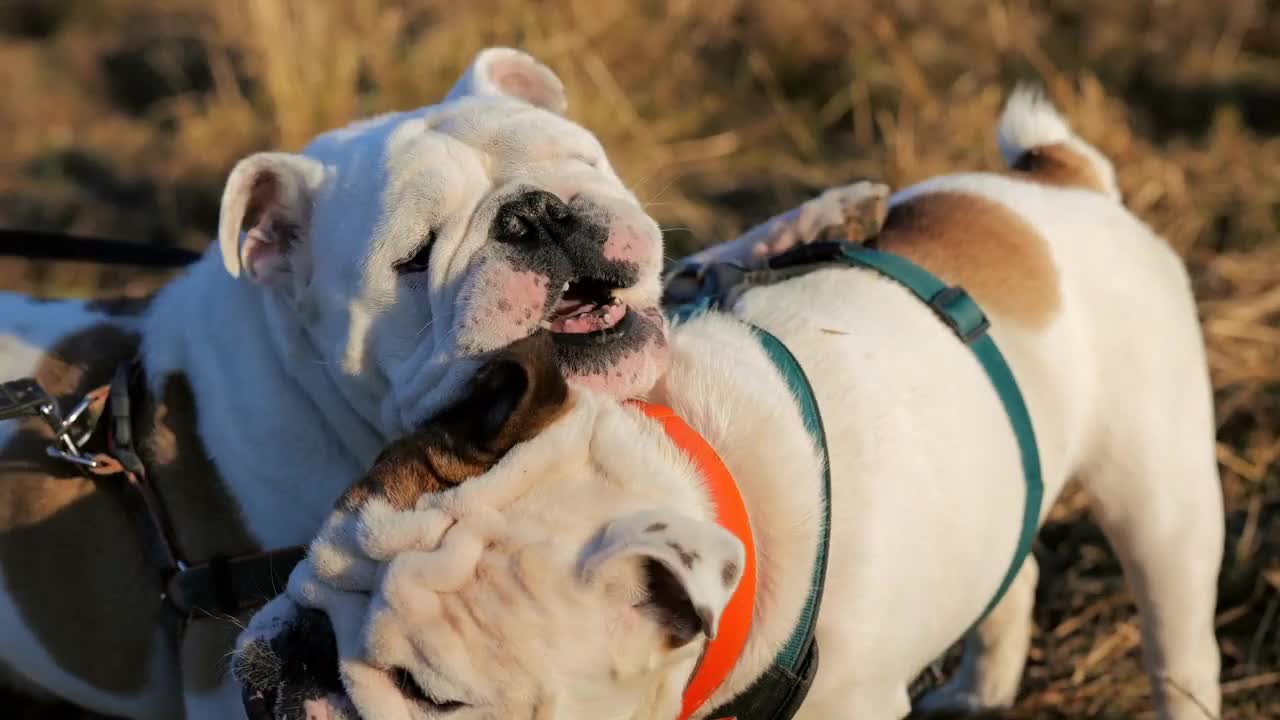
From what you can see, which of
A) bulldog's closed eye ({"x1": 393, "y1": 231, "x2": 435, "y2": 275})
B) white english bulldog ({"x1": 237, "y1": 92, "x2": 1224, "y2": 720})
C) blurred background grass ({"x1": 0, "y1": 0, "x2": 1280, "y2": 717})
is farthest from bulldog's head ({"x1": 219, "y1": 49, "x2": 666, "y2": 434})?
blurred background grass ({"x1": 0, "y1": 0, "x2": 1280, "y2": 717})

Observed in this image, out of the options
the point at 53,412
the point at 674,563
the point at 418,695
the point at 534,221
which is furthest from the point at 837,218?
the point at 53,412

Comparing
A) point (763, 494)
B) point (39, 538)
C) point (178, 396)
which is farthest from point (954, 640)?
point (39, 538)

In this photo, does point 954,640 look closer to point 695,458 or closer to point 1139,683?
point 695,458

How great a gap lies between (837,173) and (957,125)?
59cm

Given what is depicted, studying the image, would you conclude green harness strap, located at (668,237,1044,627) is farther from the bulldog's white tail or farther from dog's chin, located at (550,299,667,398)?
the bulldog's white tail

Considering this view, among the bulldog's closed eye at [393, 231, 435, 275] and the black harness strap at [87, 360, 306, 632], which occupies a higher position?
the bulldog's closed eye at [393, 231, 435, 275]

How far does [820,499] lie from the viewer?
2.46 m

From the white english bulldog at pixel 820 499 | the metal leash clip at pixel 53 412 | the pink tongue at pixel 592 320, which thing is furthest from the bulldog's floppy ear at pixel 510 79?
the metal leash clip at pixel 53 412

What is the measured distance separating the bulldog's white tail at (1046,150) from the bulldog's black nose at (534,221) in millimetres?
1440

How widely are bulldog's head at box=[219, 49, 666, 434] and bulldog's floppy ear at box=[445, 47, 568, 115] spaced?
0.36 meters

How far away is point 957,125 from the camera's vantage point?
616 centimetres

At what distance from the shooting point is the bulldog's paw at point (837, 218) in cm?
334

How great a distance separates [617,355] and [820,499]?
18.0 inches

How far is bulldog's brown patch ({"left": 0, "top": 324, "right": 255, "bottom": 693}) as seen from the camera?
2.95 m
